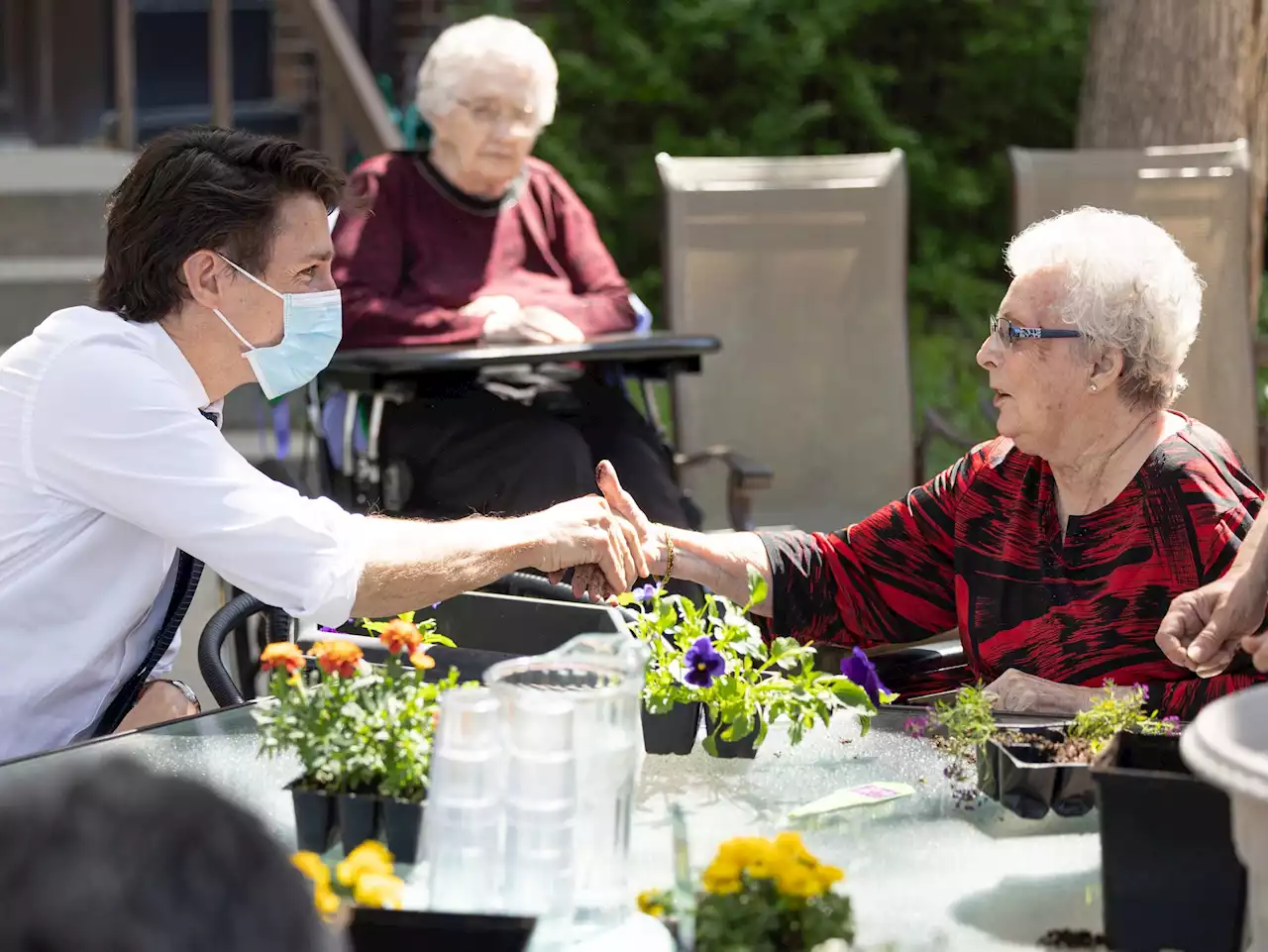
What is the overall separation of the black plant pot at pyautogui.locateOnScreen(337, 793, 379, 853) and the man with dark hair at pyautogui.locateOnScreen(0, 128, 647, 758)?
18.1 inches

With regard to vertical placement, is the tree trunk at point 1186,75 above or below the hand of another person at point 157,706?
above

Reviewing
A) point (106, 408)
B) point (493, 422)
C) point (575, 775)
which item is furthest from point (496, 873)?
point (493, 422)

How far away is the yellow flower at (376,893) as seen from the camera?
1.37 metres

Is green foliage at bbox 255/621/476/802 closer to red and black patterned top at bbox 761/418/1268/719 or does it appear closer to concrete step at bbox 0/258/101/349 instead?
red and black patterned top at bbox 761/418/1268/719

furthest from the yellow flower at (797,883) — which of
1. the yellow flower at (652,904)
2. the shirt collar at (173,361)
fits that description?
the shirt collar at (173,361)

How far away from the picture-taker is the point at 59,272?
616cm

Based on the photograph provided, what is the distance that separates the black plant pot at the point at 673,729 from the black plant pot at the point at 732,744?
0.07 ft

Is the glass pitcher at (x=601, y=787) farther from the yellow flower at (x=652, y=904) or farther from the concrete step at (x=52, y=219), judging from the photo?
the concrete step at (x=52, y=219)

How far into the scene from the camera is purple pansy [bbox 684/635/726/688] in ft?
6.15

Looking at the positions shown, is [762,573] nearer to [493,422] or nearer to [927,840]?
[927,840]

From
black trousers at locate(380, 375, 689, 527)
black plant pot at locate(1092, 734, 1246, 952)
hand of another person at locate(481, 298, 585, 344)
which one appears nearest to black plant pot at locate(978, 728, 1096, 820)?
black plant pot at locate(1092, 734, 1246, 952)

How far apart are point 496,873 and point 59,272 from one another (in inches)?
207

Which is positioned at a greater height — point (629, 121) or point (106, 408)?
point (629, 121)

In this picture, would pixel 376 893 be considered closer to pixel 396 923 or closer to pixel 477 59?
pixel 396 923
